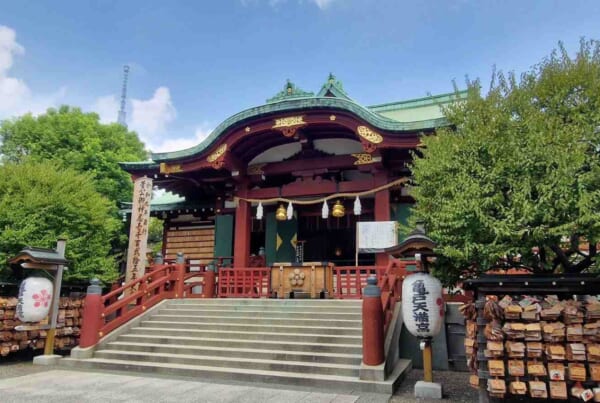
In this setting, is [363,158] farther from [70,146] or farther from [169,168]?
[70,146]

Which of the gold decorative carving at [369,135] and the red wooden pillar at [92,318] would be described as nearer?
the red wooden pillar at [92,318]

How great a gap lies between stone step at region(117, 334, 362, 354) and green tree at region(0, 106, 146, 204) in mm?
13749

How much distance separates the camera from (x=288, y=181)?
13.3 m

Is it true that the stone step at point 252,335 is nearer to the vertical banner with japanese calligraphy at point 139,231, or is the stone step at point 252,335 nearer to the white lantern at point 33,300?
the white lantern at point 33,300

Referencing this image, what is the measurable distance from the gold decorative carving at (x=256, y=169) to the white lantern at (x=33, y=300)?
629 cm

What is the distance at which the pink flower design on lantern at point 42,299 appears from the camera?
816 cm

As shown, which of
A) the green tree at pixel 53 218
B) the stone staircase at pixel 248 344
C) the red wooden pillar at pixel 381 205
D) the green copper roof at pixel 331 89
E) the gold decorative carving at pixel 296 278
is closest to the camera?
the stone staircase at pixel 248 344

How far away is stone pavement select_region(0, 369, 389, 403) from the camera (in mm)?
5617

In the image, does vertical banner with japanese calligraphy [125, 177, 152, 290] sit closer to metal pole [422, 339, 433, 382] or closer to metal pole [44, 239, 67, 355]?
metal pole [44, 239, 67, 355]

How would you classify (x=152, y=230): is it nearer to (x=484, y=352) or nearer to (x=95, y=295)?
(x=95, y=295)

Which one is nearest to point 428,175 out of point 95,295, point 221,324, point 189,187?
point 221,324

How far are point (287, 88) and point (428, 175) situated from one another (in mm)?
11292

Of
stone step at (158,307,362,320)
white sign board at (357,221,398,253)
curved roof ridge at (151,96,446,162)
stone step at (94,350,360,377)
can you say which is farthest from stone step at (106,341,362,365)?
curved roof ridge at (151,96,446,162)

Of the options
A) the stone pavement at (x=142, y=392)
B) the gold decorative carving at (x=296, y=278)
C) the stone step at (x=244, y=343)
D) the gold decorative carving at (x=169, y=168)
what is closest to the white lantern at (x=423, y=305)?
the stone pavement at (x=142, y=392)
